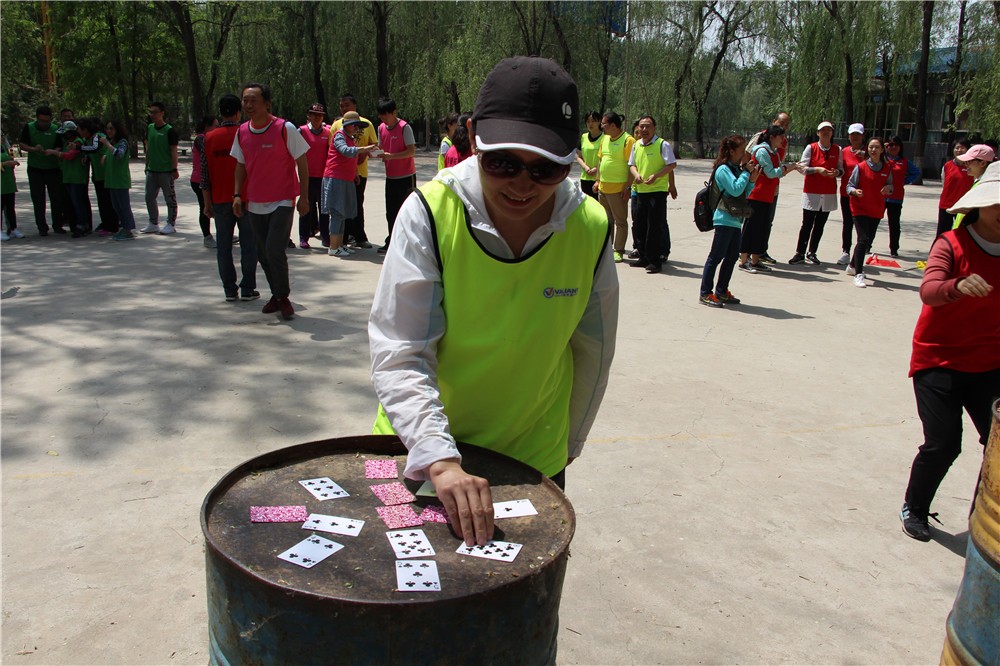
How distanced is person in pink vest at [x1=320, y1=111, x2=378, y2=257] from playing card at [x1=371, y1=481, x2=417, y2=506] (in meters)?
8.61

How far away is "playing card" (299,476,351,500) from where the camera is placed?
6.16ft

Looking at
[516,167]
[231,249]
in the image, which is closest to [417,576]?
[516,167]

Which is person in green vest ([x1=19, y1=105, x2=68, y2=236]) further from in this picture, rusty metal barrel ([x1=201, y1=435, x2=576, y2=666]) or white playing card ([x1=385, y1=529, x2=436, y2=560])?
white playing card ([x1=385, y1=529, x2=436, y2=560])

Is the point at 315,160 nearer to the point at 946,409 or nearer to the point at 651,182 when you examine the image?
the point at 651,182

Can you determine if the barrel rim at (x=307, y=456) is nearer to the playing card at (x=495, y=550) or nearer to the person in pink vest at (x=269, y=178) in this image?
the playing card at (x=495, y=550)

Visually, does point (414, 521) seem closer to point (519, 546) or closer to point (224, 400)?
point (519, 546)

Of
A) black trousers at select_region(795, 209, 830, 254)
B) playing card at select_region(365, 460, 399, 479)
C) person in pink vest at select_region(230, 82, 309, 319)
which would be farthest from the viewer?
black trousers at select_region(795, 209, 830, 254)

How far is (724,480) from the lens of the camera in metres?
4.28

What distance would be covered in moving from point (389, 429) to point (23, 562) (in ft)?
6.80

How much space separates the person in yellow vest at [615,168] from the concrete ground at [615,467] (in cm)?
244

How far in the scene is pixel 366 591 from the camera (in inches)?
58.9

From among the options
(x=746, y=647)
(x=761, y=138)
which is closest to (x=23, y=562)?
(x=746, y=647)

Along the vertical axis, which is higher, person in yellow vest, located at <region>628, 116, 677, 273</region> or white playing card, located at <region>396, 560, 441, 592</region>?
person in yellow vest, located at <region>628, 116, 677, 273</region>

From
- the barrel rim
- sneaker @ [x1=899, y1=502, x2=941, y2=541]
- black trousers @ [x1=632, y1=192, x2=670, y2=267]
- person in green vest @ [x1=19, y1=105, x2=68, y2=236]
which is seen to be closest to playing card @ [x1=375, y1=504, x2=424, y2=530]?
the barrel rim
